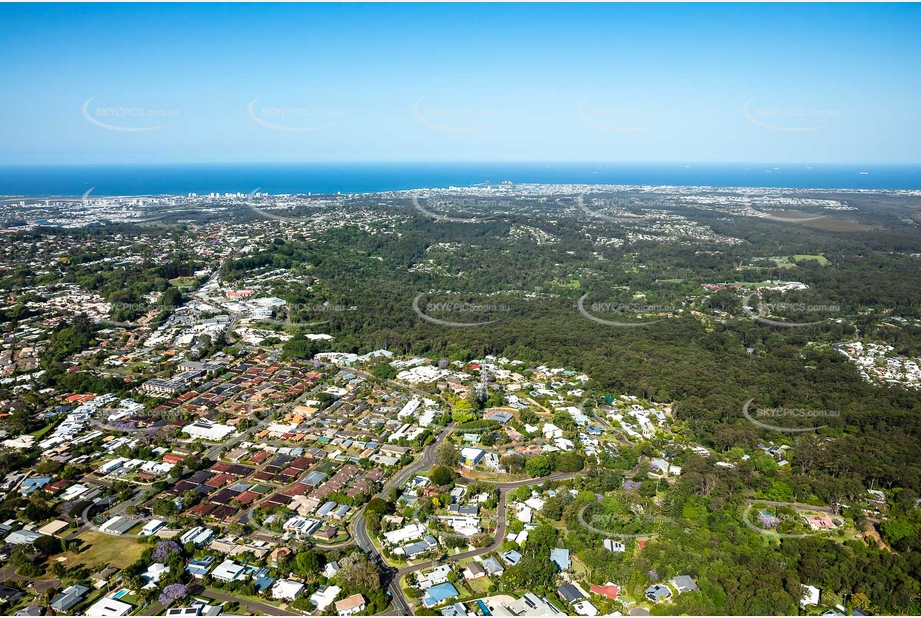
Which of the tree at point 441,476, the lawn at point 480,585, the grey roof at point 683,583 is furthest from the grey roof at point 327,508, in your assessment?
the grey roof at point 683,583

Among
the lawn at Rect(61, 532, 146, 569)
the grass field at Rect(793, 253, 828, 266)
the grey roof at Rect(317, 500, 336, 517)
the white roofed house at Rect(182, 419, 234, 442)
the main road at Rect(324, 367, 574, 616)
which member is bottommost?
the main road at Rect(324, 367, 574, 616)

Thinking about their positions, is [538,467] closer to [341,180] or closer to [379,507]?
[379,507]

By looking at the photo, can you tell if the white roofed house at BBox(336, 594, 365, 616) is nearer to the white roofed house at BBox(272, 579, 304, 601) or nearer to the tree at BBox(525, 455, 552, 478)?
the white roofed house at BBox(272, 579, 304, 601)

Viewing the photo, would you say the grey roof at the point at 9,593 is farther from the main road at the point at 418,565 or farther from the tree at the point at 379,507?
the tree at the point at 379,507

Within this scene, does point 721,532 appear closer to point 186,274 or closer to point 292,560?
point 292,560

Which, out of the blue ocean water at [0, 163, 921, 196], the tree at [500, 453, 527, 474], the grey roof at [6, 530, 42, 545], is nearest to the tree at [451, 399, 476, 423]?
the tree at [500, 453, 527, 474]
